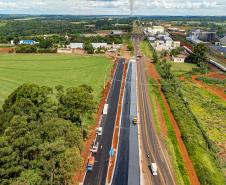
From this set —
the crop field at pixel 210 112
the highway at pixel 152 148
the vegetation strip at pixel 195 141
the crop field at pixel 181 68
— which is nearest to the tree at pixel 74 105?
the highway at pixel 152 148

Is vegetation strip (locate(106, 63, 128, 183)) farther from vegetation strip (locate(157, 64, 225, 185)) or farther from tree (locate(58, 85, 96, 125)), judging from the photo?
vegetation strip (locate(157, 64, 225, 185))

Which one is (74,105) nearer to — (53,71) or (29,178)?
(29,178)

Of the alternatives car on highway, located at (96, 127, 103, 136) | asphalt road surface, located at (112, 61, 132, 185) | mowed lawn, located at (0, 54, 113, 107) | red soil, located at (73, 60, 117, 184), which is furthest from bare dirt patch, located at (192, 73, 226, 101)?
car on highway, located at (96, 127, 103, 136)

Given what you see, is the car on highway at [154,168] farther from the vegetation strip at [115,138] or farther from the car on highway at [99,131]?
the car on highway at [99,131]

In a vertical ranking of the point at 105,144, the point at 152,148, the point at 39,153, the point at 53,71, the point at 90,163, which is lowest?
the point at 152,148

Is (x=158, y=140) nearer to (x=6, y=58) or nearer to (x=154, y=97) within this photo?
(x=154, y=97)

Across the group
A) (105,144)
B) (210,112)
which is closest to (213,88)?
(210,112)
